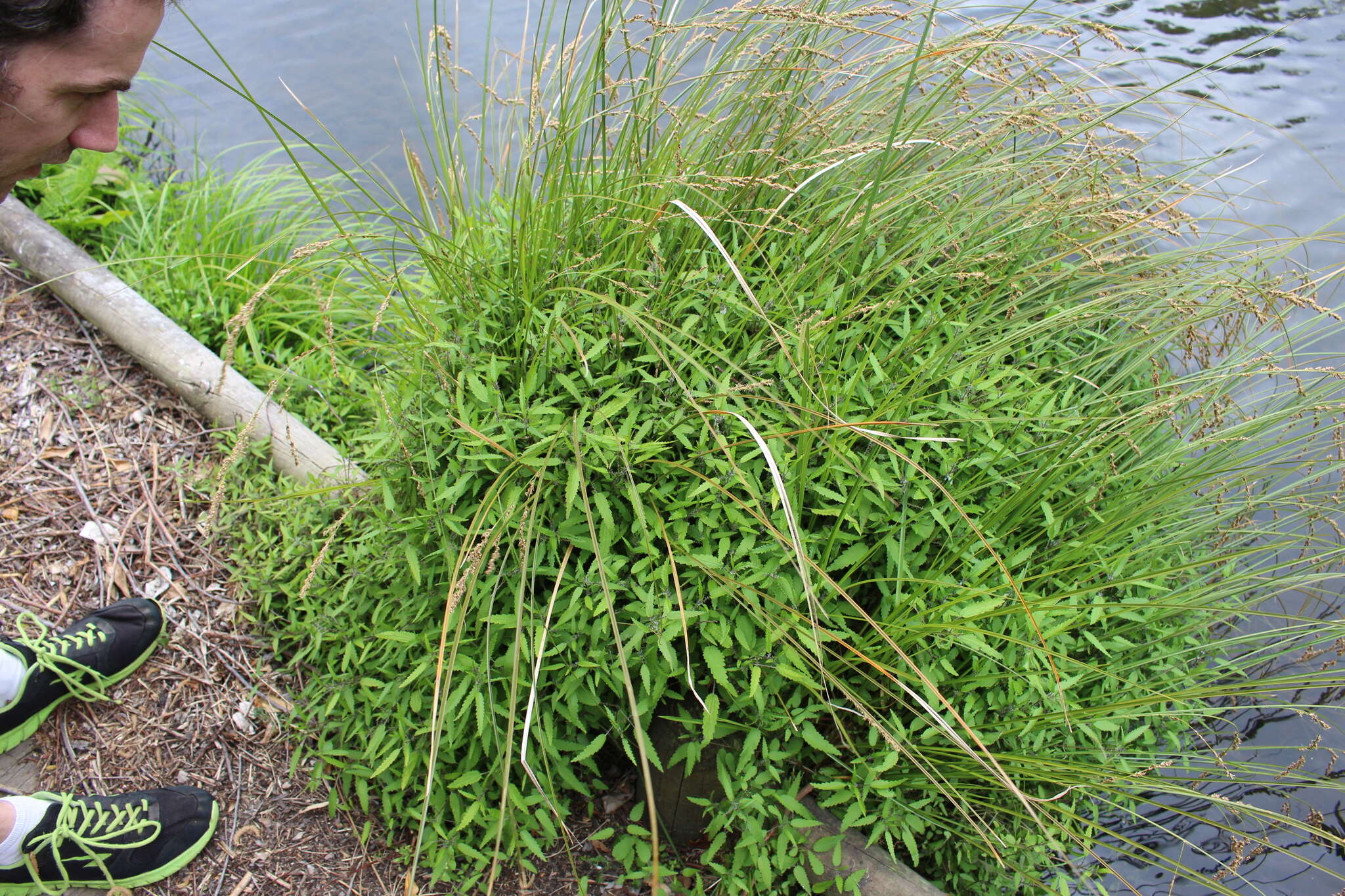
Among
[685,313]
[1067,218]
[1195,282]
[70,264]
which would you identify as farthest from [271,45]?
[1195,282]

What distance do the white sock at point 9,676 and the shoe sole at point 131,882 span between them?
438 mm

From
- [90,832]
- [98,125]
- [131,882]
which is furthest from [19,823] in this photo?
[98,125]

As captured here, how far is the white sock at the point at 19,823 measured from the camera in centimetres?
201

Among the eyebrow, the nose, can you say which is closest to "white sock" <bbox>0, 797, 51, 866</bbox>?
the nose

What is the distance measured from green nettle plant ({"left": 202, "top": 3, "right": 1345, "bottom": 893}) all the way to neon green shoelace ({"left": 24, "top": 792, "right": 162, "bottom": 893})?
428mm

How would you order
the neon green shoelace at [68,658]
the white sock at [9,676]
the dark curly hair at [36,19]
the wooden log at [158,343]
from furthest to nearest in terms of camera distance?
1. the wooden log at [158,343]
2. the neon green shoelace at [68,658]
3. the white sock at [9,676]
4. the dark curly hair at [36,19]

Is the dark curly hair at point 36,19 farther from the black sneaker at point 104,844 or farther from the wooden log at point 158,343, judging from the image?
the black sneaker at point 104,844

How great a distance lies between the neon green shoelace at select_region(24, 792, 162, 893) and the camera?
2061mm

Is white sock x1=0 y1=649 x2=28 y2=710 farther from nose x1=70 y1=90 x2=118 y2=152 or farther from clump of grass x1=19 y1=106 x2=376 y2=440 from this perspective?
nose x1=70 y1=90 x2=118 y2=152

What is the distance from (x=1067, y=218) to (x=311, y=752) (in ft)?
8.53

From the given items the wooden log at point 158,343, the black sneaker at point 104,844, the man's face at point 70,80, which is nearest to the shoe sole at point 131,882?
the black sneaker at point 104,844

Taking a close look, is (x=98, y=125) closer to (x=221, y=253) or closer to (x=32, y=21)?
(x=32, y=21)

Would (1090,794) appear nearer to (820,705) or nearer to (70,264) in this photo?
(820,705)

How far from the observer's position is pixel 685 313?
2.33 m
